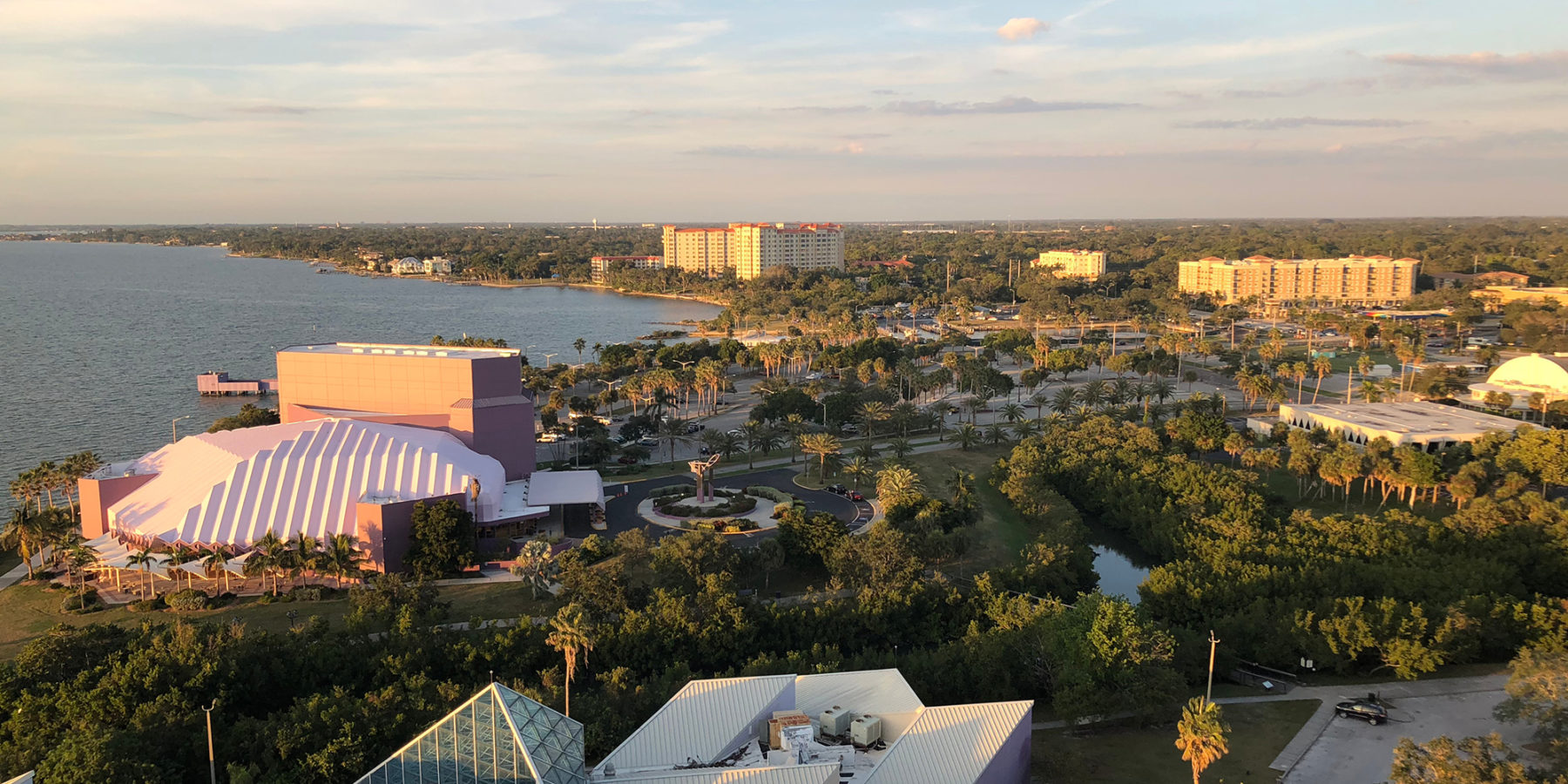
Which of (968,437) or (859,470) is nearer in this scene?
(859,470)

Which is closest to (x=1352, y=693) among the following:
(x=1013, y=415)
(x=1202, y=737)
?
(x=1202, y=737)

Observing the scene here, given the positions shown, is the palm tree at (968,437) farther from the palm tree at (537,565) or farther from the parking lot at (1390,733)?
the parking lot at (1390,733)

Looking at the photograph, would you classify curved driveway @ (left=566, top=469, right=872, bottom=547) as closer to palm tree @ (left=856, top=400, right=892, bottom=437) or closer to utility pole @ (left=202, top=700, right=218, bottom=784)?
palm tree @ (left=856, top=400, right=892, bottom=437)

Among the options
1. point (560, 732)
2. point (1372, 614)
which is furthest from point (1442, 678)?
point (560, 732)

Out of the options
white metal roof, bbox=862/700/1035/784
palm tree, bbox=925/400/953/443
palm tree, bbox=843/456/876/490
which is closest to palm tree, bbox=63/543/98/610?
white metal roof, bbox=862/700/1035/784

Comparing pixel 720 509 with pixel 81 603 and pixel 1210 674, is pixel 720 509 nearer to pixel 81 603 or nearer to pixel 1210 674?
pixel 81 603

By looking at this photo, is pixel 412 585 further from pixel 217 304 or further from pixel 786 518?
pixel 217 304

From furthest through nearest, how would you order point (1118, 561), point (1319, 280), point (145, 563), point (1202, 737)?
point (1319, 280) → point (1118, 561) → point (145, 563) → point (1202, 737)
